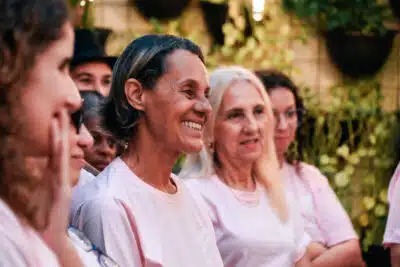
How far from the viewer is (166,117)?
263cm

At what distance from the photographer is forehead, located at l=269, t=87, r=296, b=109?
179 inches

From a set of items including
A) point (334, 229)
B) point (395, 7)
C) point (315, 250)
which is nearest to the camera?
point (315, 250)

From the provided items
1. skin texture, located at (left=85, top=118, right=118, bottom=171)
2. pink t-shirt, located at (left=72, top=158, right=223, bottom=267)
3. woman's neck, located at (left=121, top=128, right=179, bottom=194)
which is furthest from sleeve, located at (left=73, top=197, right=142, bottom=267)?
skin texture, located at (left=85, top=118, right=118, bottom=171)

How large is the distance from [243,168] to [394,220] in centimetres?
60

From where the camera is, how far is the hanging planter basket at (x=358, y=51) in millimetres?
6438

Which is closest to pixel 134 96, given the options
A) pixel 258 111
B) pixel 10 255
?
pixel 258 111

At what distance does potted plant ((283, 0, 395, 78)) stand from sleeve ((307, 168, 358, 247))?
2028mm

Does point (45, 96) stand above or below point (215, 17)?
above

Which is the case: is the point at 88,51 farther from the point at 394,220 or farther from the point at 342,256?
the point at 394,220

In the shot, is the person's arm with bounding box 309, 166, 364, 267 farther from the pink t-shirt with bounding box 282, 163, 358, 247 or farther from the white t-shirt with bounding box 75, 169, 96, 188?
the white t-shirt with bounding box 75, 169, 96, 188

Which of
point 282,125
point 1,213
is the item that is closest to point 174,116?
point 1,213

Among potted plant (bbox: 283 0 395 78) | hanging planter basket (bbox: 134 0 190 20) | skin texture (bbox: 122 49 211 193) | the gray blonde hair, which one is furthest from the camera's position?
potted plant (bbox: 283 0 395 78)

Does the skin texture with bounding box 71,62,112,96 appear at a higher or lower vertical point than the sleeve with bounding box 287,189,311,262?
higher

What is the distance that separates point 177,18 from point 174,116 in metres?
3.82
